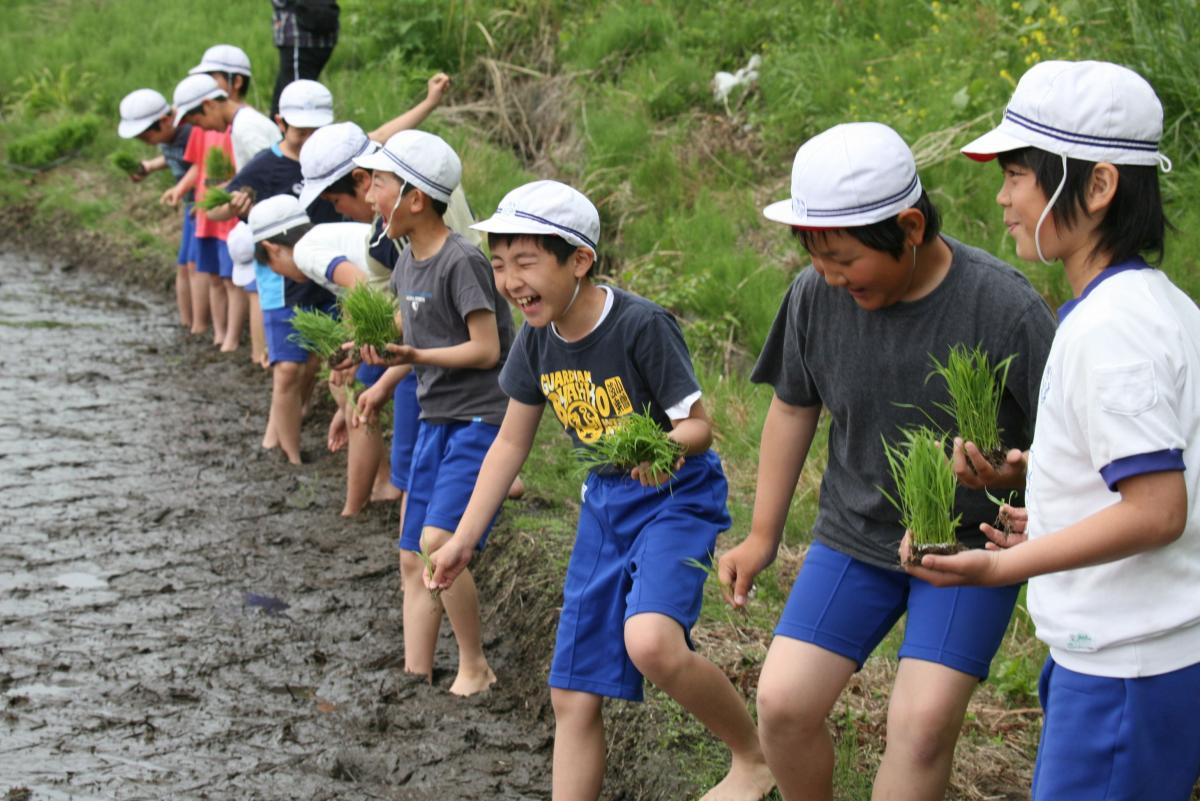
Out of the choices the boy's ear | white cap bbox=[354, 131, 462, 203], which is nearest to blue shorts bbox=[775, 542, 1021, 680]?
the boy's ear

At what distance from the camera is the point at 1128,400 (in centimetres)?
252

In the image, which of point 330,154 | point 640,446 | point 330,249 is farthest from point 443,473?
point 330,154

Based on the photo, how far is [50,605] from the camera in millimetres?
6074

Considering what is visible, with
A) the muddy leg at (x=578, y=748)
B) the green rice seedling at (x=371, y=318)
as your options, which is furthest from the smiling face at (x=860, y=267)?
the green rice seedling at (x=371, y=318)

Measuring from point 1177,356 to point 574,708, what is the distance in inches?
83.1

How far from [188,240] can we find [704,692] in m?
7.78

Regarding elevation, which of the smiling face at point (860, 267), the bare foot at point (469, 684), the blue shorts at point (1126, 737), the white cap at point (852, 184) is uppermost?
the white cap at point (852, 184)

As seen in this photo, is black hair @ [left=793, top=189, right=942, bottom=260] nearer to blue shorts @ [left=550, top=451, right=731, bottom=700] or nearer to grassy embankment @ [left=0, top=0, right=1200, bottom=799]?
blue shorts @ [left=550, top=451, right=731, bottom=700]

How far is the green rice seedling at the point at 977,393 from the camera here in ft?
10.4

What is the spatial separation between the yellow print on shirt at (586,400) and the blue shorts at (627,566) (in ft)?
0.53

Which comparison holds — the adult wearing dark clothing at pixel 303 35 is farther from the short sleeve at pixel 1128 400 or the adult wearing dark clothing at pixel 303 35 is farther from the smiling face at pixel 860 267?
the short sleeve at pixel 1128 400

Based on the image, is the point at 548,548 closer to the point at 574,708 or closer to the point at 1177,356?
the point at 574,708

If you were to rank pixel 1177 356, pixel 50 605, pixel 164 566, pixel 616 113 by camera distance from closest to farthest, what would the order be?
pixel 1177 356 < pixel 50 605 < pixel 164 566 < pixel 616 113

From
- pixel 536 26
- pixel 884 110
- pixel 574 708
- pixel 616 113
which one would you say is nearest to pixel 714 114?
pixel 616 113
